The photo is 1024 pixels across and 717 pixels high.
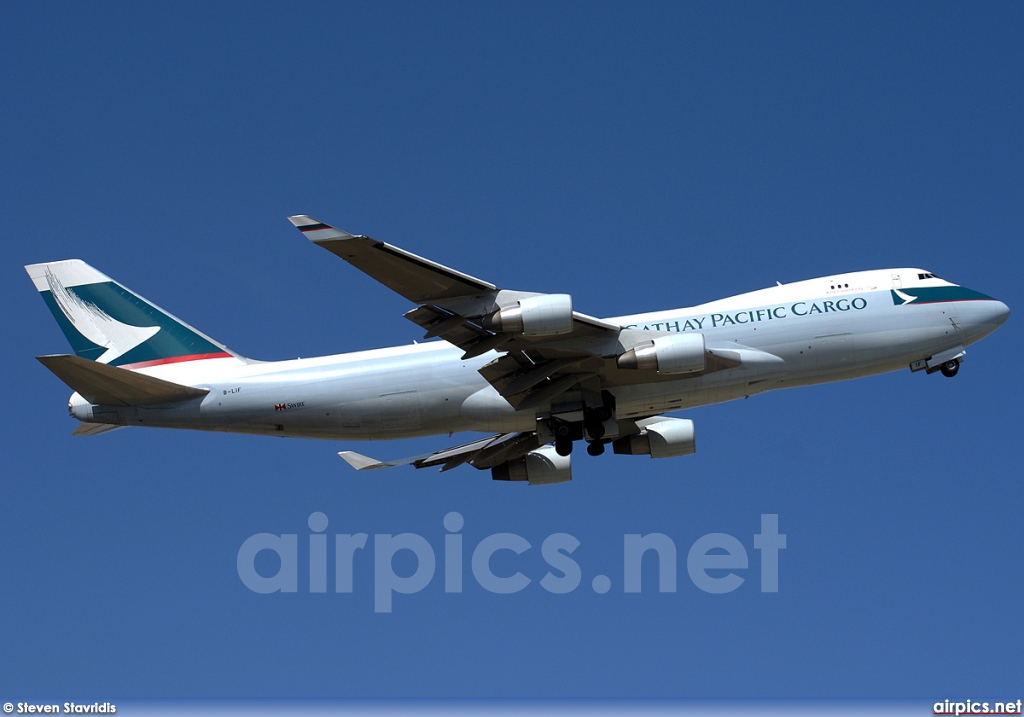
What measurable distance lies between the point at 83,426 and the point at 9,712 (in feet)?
31.2

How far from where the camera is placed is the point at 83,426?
38.7m

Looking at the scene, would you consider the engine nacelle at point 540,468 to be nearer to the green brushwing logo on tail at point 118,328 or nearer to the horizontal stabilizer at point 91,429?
the green brushwing logo on tail at point 118,328

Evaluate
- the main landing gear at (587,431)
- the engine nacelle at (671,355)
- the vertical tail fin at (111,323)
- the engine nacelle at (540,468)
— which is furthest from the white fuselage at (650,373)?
the engine nacelle at (540,468)

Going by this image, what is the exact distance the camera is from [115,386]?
3644 centimetres

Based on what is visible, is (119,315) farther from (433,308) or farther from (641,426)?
(641,426)

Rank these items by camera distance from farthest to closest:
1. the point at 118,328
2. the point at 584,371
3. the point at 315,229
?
the point at 118,328, the point at 584,371, the point at 315,229

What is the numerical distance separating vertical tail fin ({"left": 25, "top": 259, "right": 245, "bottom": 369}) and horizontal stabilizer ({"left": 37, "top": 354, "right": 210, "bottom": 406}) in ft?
9.36

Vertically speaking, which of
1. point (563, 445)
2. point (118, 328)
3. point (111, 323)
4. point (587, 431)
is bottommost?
point (563, 445)

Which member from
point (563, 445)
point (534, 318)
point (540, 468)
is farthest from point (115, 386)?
point (540, 468)

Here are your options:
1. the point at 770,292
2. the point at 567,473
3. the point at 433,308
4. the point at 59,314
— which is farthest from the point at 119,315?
the point at 770,292

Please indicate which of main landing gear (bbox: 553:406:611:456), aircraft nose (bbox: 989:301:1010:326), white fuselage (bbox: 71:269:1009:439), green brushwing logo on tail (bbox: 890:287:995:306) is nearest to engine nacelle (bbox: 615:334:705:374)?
white fuselage (bbox: 71:269:1009:439)

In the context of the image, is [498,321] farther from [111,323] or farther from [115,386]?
[111,323]

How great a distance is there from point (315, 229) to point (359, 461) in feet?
49.9

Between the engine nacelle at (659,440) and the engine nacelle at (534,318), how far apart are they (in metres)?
10.3
